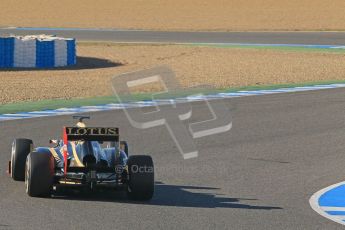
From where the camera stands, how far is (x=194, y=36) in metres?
45.7

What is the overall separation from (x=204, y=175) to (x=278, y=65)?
58.8ft

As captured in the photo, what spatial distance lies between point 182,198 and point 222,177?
1531 millimetres

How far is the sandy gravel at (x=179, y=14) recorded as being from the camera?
177 feet

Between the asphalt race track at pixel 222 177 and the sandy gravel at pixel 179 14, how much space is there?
112ft

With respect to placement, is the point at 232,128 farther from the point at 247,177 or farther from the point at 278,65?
the point at 278,65

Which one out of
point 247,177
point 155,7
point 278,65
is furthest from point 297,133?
point 155,7

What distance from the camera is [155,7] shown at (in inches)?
2552

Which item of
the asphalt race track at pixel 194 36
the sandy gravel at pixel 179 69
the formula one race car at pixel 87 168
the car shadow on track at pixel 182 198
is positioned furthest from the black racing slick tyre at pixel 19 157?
the asphalt race track at pixel 194 36

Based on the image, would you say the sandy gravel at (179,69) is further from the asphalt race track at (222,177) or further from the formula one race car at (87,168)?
the formula one race car at (87,168)

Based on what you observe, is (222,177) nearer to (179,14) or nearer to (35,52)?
(35,52)

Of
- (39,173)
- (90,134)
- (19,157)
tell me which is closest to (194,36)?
(19,157)

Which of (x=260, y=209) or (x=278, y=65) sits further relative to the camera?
(x=278, y=65)

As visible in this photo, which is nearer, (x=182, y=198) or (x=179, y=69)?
(x=182, y=198)

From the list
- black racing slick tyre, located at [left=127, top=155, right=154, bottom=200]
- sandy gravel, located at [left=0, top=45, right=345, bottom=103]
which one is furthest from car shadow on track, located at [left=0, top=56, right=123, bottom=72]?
black racing slick tyre, located at [left=127, top=155, right=154, bottom=200]
